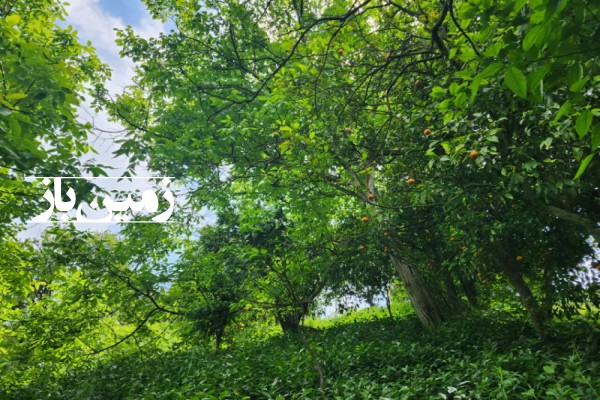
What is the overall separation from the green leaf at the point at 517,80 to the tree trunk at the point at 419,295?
6722mm

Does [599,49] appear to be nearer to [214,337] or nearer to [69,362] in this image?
[69,362]

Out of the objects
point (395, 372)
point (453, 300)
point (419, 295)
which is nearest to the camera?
point (395, 372)

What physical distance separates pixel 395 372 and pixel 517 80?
450 centimetres

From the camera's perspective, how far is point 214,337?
10273 mm

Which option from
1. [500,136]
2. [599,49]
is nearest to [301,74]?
[500,136]

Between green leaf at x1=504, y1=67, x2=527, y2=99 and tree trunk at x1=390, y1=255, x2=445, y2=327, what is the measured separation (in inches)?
265

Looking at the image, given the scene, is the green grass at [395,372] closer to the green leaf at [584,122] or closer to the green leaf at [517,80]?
the green leaf at [584,122]

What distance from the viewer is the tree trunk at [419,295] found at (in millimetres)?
7555

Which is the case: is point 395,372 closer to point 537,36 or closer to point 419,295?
point 419,295

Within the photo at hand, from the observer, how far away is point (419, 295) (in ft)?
25.3

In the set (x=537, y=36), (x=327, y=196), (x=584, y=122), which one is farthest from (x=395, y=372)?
(x=537, y=36)

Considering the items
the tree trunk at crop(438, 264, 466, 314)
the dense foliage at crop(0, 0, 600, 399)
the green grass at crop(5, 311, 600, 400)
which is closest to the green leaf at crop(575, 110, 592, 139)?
the dense foliage at crop(0, 0, 600, 399)

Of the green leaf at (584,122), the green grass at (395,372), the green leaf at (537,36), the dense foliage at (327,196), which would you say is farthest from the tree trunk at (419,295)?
the green leaf at (537,36)

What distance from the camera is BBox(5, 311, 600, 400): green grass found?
364cm
